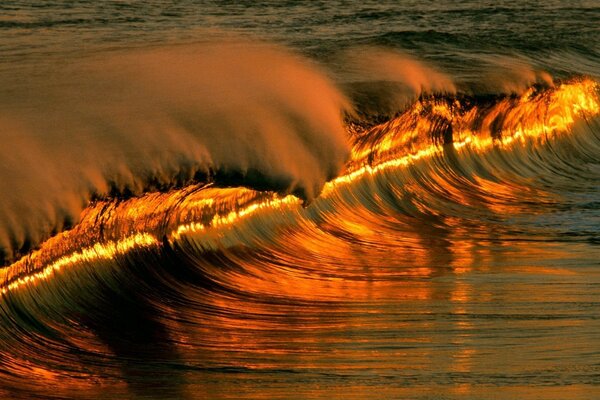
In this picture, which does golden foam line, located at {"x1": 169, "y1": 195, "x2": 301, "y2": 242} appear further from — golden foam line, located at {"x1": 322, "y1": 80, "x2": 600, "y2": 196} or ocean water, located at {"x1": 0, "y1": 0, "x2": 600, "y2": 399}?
golden foam line, located at {"x1": 322, "y1": 80, "x2": 600, "y2": 196}

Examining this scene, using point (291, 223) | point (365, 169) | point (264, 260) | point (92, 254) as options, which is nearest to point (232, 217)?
point (264, 260)

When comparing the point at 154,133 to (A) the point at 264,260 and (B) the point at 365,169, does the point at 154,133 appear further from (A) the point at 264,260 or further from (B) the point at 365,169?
(B) the point at 365,169

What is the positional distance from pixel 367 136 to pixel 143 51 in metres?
2.73

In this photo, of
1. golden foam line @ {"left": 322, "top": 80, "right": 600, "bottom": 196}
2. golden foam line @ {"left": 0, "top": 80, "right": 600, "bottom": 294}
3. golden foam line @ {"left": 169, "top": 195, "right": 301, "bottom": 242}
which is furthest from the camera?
golden foam line @ {"left": 322, "top": 80, "right": 600, "bottom": 196}

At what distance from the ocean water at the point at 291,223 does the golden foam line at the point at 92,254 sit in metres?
0.01

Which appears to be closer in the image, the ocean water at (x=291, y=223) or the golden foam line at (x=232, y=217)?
the ocean water at (x=291, y=223)

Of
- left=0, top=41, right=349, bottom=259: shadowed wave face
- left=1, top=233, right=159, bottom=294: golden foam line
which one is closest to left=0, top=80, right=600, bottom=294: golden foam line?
left=1, top=233, right=159, bottom=294: golden foam line

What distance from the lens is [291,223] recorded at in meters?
7.48

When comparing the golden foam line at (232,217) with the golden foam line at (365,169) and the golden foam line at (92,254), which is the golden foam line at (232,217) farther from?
the golden foam line at (92,254)

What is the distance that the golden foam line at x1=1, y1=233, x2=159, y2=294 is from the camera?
18.1ft

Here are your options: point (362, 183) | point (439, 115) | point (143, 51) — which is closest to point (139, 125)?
point (362, 183)

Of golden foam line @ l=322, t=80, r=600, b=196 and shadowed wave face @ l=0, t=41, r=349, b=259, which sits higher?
shadowed wave face @ l=0, t=41, r=349, b=259

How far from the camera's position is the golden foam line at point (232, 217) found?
6715mm

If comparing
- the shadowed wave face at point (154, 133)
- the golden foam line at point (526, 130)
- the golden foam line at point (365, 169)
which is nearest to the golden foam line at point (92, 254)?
the golden foam line at point (365, 169)
